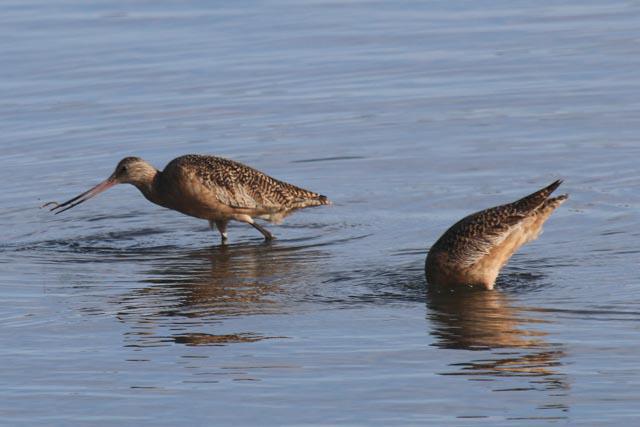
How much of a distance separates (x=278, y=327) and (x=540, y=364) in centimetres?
168

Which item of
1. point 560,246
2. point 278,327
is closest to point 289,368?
point 278,327

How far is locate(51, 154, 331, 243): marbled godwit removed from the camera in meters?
12.7

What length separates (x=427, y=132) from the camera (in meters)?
15.0

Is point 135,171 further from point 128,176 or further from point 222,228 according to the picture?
point 222,228

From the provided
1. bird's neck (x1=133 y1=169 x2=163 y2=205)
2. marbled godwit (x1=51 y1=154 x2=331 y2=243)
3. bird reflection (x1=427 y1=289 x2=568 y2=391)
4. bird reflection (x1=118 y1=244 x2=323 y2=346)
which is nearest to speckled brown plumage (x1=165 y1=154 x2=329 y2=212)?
marbled godwit (x1=51 y1=154 x2=331 y2=243)

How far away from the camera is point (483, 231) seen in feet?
34.7

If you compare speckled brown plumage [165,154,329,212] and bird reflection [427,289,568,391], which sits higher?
speckled brown plumage [165,154,329,212]

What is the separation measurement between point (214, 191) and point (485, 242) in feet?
9.64

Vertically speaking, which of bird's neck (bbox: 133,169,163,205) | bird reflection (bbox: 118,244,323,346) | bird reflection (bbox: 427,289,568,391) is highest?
bird's neck (bbox: 133,169,163,205)

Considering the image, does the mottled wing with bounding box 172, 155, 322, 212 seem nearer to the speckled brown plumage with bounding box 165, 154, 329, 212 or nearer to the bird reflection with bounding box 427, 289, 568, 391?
the speckled brown plumage with bounding box 165, 154, 329, 212

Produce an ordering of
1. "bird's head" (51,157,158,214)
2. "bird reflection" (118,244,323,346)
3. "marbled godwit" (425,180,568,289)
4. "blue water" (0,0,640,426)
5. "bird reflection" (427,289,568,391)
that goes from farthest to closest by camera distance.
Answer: "bird's head" (51,157,158,214) → "marbled godwit" (425,180,568,289) → "bird reflection" (118,244,323,346) → "bird reflection" (427,289,568,391) → "blue water" (0,0,640,426)

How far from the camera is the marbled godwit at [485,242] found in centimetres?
1043

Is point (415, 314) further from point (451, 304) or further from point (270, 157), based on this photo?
point (270, 157)

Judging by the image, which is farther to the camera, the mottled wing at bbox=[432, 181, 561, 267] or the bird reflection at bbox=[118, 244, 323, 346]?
the mottled wing at bbox=[432, 181, 561, 267]
